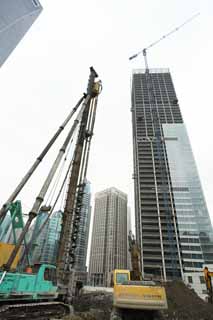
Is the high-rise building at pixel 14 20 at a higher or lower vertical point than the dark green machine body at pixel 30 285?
higher

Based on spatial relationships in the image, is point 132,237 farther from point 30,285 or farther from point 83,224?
point 30,285

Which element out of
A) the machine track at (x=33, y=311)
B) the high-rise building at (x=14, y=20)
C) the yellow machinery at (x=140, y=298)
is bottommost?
the machine track at (x=33, y=311)

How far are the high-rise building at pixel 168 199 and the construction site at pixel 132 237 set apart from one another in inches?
12.1

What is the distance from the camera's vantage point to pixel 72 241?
1319 centimetres

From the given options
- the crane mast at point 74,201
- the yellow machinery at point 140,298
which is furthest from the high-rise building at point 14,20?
the yellow machinery at point 140,298

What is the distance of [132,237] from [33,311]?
17.7 m

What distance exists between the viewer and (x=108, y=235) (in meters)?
103

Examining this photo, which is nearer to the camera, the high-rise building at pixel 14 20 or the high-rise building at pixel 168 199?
the high-rise building at pixel 14 20

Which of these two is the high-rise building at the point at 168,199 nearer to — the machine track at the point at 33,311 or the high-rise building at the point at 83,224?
the high-rise building at the point at 83,224

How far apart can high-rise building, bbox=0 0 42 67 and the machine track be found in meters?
20.8

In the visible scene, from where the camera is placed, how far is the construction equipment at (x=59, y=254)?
19.6ft

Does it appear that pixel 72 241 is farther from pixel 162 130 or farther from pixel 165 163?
pixel 162 130

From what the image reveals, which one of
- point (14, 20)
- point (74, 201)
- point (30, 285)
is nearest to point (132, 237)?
point (74, 201)

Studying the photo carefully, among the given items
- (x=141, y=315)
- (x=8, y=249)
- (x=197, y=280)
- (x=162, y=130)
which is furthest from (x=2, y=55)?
(x=162, y=130)
